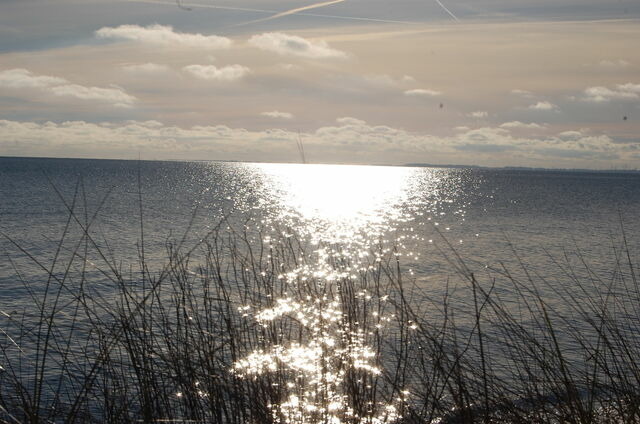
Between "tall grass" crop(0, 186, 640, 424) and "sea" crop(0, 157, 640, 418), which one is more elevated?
"tall grass" crop(0, 186, 640, 424)

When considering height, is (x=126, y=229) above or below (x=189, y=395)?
below

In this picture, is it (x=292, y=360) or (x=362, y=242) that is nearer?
(x=292, y=360)

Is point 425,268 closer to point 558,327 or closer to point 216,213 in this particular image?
point 558,327

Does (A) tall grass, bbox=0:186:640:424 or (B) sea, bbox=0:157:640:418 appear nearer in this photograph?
(A) tall grass, bbox=0:186:640:424

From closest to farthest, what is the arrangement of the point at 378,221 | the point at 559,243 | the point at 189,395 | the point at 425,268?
the point at 189,395, the point at 425,268, the point at 559,243, the point at 378,221

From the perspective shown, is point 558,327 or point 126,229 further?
point 126,229

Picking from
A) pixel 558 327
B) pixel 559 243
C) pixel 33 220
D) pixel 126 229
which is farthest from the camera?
pixel 33 220

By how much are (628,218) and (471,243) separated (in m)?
25.9

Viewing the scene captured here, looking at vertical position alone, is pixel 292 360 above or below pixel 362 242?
above

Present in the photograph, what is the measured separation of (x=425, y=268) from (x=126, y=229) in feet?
71.6

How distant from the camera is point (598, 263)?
86.9ft

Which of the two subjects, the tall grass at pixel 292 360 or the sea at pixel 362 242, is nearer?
the tall grass at pixel 292 360

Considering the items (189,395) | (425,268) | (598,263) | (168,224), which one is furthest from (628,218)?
(189,395)

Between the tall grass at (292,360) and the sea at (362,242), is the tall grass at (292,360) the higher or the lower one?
the higher one
